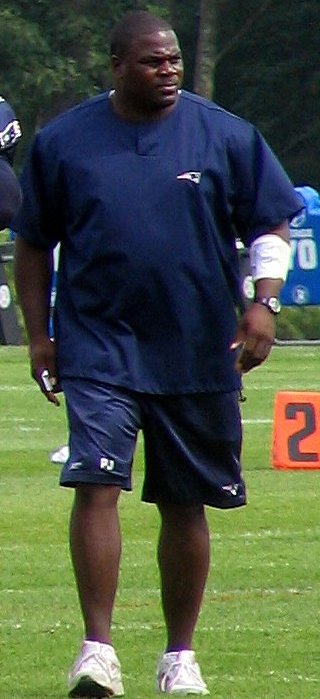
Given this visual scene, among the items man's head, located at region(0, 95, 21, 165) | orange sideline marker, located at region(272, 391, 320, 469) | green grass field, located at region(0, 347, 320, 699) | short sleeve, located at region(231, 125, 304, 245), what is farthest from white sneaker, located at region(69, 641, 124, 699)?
orange sideline marker, located at region(272, 391, 320, 469)

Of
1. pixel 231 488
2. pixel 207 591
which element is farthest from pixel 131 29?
pixel 207 591

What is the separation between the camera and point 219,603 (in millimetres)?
7695

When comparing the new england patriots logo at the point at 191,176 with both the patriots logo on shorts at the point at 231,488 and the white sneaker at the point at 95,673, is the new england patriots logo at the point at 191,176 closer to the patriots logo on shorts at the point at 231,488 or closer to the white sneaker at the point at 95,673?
the patriots logo on shorts at the point at 231,488

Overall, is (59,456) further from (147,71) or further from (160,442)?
(147,71)

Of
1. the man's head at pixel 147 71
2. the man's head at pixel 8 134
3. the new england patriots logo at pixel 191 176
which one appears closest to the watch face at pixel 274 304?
the new england patriots logo at pixel 191 176

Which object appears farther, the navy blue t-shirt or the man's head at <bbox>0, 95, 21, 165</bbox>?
the man's head at <bbox>0, 95, 21, 165</bbox>

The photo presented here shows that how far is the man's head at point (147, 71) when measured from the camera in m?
6.01

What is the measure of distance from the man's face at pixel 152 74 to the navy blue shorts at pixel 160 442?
0.71 m

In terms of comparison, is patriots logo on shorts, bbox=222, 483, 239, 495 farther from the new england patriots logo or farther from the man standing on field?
the new england patriots logo

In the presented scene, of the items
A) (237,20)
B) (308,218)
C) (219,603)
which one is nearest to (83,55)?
(237,20)

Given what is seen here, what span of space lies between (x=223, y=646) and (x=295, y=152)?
48248 mm

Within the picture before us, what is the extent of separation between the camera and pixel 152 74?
602 centimetres

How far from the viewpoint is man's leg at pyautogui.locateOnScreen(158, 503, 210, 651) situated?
20.2 feet

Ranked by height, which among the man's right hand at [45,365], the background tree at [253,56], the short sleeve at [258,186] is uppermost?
the short sleeve at [258,186]
